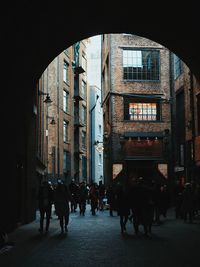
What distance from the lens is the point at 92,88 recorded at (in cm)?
6412

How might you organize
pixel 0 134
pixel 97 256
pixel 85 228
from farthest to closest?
pixel 85 228, pixel 0 134, pixel 97 256

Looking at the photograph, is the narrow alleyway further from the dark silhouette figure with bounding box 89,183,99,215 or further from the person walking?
the dark silhouette figure with bounding box 89,183,99,215

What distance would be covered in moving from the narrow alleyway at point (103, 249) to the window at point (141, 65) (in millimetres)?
22334

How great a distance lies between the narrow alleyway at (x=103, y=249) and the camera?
32.9ft

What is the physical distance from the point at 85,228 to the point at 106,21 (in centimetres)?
772

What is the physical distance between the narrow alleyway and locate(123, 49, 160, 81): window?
879 inches

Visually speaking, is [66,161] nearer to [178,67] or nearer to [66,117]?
[66,117]

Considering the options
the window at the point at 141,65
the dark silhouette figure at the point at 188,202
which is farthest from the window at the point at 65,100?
the dark silhouette figure at the point at 188,202

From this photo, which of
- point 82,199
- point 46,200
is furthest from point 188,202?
point 82,199

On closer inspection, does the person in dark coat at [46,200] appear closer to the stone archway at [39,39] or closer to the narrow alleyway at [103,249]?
the narrow alleyway at [103,249]

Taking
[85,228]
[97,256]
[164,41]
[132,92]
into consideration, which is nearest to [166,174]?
[132,92]

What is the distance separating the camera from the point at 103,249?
1227 centimetres

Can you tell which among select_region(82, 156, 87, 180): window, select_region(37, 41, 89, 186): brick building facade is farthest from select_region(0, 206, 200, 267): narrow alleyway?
select_region(82, 156, 87, 180): window

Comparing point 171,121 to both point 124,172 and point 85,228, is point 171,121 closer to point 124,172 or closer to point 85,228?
point 124,172
